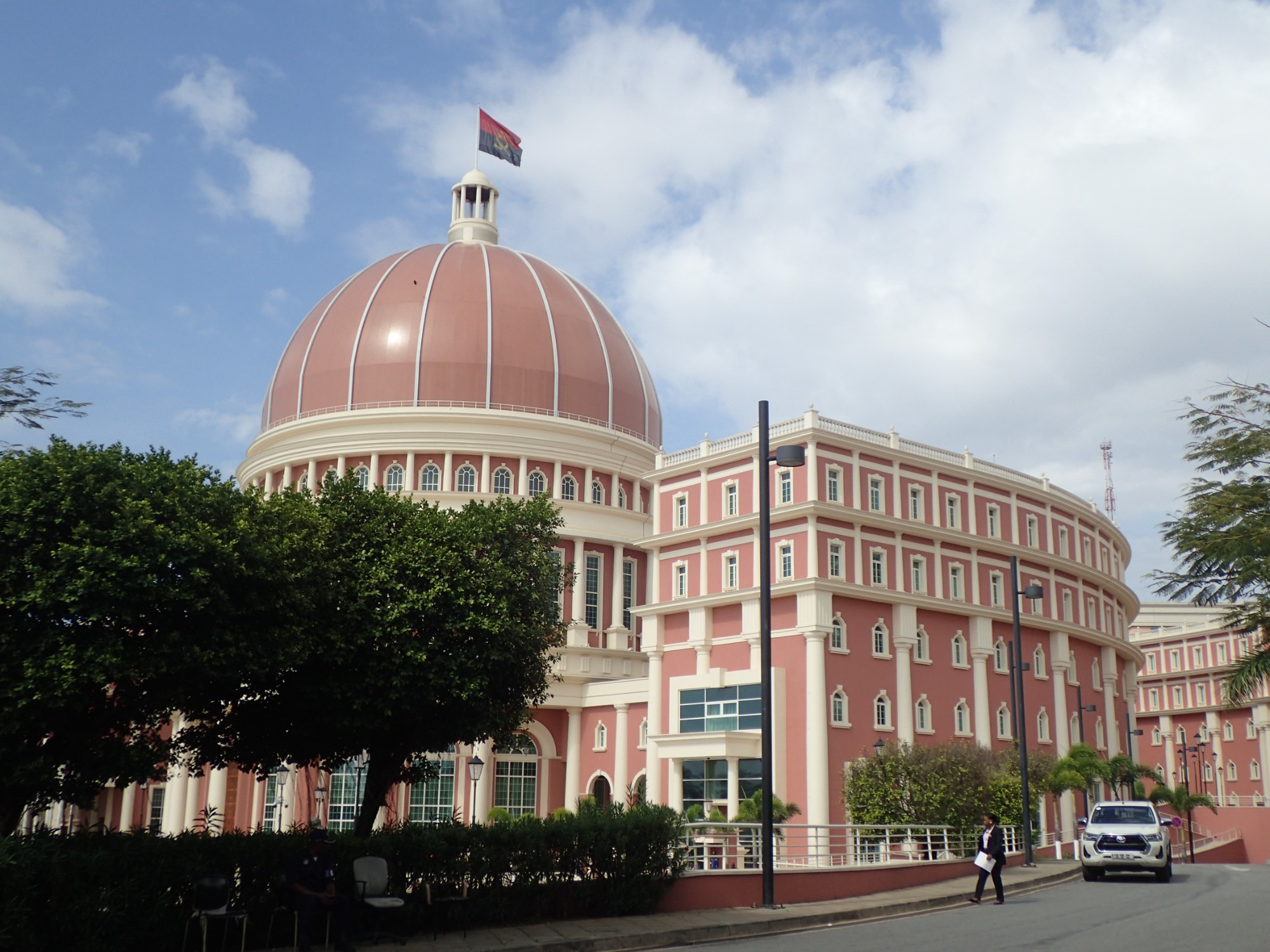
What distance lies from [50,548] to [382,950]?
762 cm

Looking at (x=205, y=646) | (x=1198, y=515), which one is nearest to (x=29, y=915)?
(x=205, y=646)

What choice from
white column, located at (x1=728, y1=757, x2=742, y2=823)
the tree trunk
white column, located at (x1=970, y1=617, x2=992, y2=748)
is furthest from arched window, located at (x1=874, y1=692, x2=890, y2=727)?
the tree trunk

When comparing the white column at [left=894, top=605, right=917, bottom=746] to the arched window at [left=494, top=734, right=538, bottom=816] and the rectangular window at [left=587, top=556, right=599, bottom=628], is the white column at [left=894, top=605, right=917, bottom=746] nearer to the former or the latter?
the arched window at [left=494, top=734, right=538, bottom=816]

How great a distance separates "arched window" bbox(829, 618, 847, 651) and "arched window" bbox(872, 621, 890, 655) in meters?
1.72

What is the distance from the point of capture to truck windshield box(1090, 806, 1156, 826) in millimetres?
28406

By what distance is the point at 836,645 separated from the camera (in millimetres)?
45219

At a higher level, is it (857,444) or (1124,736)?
(857,444)

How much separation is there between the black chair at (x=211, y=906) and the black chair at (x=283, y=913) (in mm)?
918

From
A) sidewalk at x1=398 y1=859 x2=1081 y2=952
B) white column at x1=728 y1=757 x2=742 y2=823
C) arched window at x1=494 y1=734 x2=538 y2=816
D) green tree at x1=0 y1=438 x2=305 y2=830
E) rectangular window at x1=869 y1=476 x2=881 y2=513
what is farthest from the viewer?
arched window at x1=494 y1=734 x2=538 y2=816

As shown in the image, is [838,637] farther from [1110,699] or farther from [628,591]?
[1110,699]

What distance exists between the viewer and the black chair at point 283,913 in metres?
15.5

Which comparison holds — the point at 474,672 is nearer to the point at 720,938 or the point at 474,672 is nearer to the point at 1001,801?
the point at 720,938

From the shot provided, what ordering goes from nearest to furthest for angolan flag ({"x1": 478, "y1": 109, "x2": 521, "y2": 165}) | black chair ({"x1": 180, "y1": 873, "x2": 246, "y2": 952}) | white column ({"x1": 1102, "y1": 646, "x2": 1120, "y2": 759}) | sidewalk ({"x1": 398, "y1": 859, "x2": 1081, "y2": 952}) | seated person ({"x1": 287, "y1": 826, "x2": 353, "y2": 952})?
black chair ({"x1": 180, "y1": 873, "x2": 246, "y2": 952}) → seated person ({"x1": 287, "y1": 826, "x2": 353, "y2": 952}) → sidewalk ({"x1": 398, "y1": 859, "x2": 1081, "y2": 952}) → white column ({"x1": 1102, "y1": 646, "x2": 1120, "y2": 759}) → angolan flag ({"x1": 478, "y1": 109, "x2": 521, "y2": 165})

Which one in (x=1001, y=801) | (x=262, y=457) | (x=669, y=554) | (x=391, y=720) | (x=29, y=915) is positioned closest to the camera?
(x=29, y=915)
